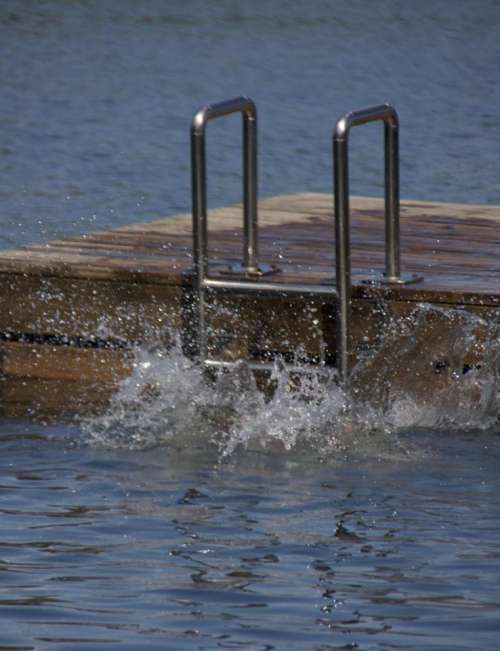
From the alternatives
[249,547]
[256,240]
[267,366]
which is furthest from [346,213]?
[249,547]

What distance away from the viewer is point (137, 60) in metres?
29.3

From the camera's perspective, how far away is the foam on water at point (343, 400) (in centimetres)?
760

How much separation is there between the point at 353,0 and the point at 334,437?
115 feet

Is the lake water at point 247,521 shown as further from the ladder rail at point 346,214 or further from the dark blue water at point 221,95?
the dark blue water at point 221,95

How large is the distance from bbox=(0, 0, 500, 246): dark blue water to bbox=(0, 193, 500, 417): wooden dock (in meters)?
4.78

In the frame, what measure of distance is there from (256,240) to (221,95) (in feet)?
54.3

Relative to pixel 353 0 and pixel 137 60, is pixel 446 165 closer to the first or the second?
pixel 137 60

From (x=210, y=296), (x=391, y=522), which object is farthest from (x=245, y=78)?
(x=391, y=522)

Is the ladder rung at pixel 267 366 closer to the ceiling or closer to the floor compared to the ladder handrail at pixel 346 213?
closer to the floor

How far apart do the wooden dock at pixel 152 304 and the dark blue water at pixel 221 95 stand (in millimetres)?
4775

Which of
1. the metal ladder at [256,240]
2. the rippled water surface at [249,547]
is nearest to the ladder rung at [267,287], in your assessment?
the metal ladder at [256,240]

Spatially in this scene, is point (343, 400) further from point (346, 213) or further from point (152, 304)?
point (152, 304)

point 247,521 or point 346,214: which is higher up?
point 346,214

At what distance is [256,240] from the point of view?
323 inches
